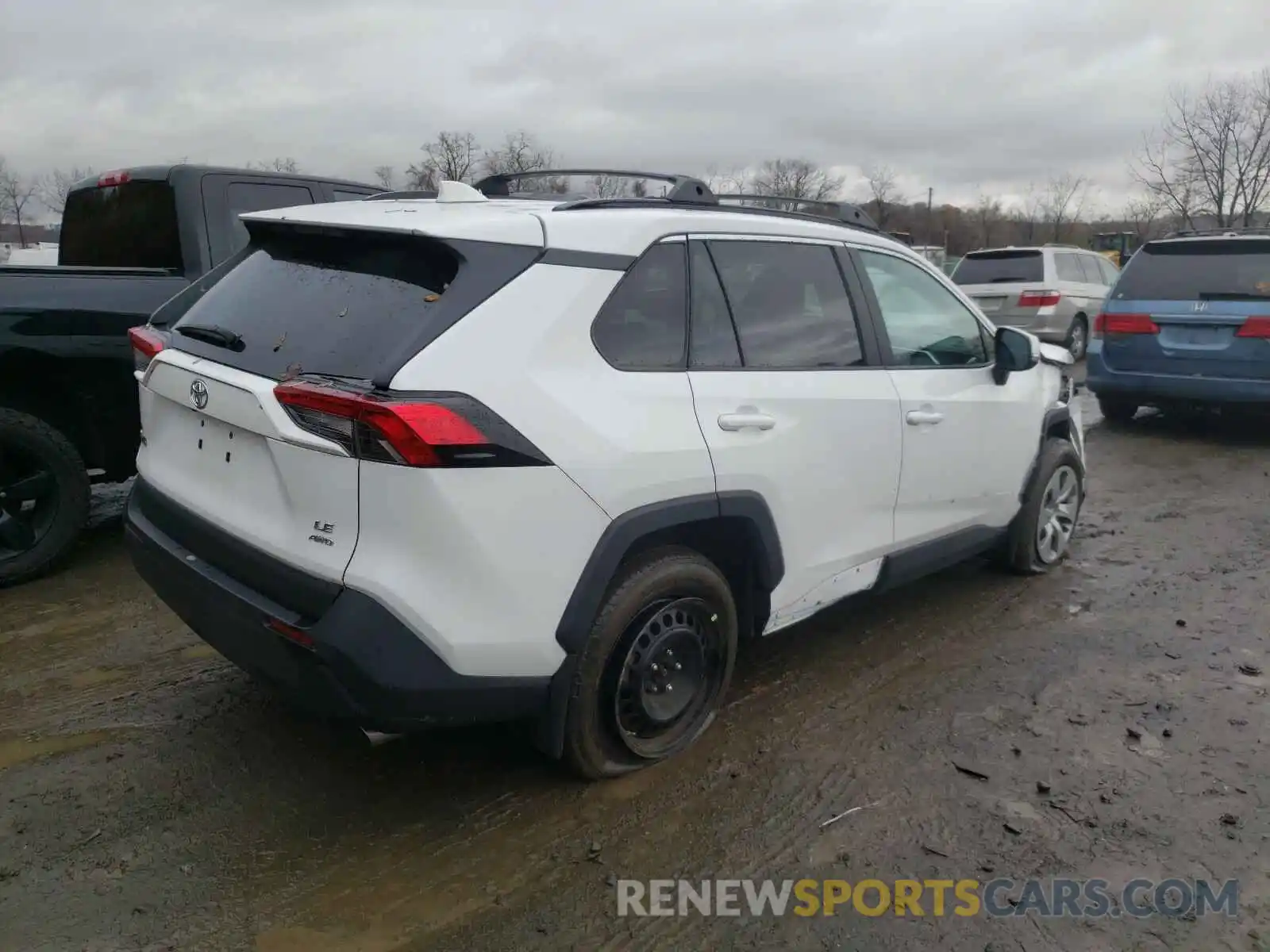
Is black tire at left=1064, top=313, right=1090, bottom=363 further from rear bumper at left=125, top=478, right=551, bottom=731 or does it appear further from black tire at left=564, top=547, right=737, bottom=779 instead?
rear bumper at left=125, top=478, right=551, bottom=731

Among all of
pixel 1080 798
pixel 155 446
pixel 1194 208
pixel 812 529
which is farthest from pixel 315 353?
pixel 1194 208

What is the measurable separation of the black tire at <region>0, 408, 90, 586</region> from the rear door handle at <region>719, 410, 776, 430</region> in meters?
3.34

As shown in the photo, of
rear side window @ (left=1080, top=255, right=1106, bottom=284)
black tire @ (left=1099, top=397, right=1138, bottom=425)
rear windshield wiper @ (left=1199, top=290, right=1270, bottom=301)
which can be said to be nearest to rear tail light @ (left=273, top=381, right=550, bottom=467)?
rear windshield wiper @ (left=1199, top=290, right=1270, bottom=301)

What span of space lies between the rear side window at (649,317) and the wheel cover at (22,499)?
3.23m

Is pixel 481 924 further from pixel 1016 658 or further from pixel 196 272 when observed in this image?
pixel 196 272

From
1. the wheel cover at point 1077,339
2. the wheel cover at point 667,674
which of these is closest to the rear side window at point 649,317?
the wheel cover at point 667,674

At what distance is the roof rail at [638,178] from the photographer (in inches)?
130

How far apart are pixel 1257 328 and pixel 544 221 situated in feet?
23.5

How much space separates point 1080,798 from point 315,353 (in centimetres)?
272

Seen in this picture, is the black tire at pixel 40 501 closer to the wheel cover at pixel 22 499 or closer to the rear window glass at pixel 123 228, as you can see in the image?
the wheel cover at pixel 22 499

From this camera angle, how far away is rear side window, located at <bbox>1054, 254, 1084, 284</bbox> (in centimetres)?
1352

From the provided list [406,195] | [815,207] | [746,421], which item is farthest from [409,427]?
[815,207]

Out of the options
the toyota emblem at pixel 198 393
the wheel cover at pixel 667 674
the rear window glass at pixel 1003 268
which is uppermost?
the rear window glass at pixel 1003 268

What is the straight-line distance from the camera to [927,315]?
4.05 meters
